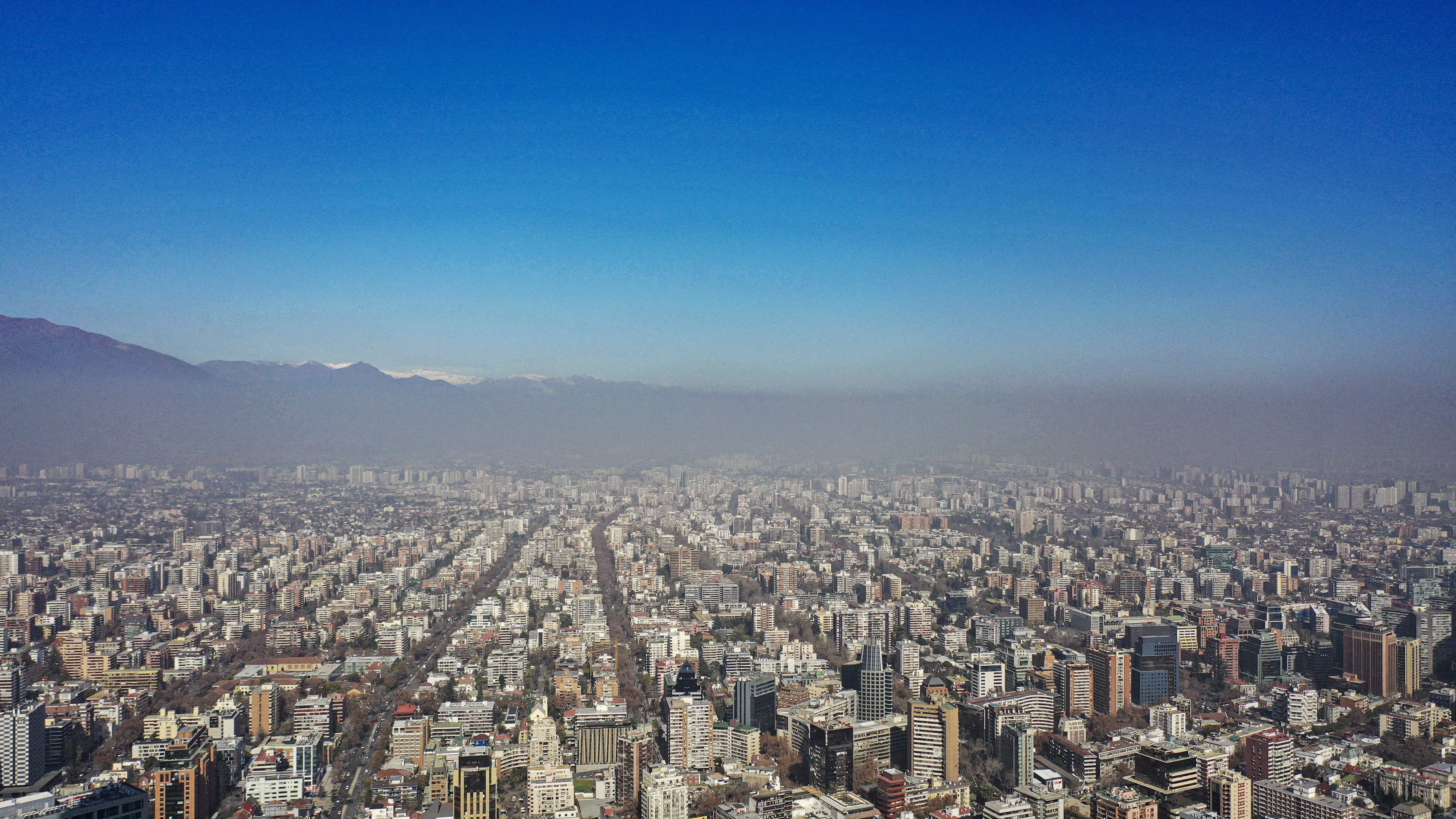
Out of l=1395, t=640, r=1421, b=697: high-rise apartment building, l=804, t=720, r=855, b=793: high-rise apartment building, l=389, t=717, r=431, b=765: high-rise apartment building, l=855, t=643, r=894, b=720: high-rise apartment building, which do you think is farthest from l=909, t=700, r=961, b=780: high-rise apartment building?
l=1395, t=640, r=1421, b=697: high-rise apartment building

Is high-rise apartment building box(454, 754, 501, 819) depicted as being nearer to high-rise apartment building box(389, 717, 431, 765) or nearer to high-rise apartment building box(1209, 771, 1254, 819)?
high-rise apartment building box(389, 717, 431, 765)

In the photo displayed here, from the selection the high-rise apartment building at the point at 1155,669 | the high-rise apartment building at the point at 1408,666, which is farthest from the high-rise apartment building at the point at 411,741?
the high-rise apartment building at the point at 1408,666

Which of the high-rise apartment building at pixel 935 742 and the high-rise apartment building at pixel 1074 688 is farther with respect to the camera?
the high-rise apartment building at pixel 1074 688

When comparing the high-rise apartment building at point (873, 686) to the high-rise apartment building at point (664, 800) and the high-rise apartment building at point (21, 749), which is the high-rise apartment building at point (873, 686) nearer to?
the high-rise apartment building at point (664, 800)

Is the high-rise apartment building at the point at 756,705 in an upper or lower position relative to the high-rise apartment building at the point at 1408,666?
lower

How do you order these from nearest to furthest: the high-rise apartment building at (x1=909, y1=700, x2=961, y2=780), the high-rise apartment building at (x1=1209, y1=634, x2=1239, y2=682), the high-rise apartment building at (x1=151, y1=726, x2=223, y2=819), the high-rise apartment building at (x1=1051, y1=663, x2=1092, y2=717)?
the high-rise apartment building at (x1=151, y1=726, x2=223, y2=819)
the high-rise apartment building at (x1=909, y1=700, x2=961, y2=780)
the high-rise apartment building at (x1=1051, y1=663, x2=1092, y2=717)
the high-rise apartment building at (x1=1209, y1=634, x2=1239, y2=682)

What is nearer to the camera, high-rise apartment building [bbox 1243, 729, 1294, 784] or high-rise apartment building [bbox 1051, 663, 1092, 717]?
high-rise apartment building [bbox 1243, 729, 1294, 784]

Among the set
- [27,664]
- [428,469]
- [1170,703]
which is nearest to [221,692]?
[27,664]

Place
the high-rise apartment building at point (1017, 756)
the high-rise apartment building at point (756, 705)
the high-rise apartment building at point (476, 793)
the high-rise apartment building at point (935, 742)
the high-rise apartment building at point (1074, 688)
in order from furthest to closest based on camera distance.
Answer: the high-rise apartment building at point (1074, 688) → the high-rise apartment building at point (756, 705) → the high-rise apartment building at point (935, 742) → the high-rise apartment building at point (1017, 756) → the high-rise apartment building at point (476, 793)

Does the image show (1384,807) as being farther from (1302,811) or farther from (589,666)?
(589,666)
